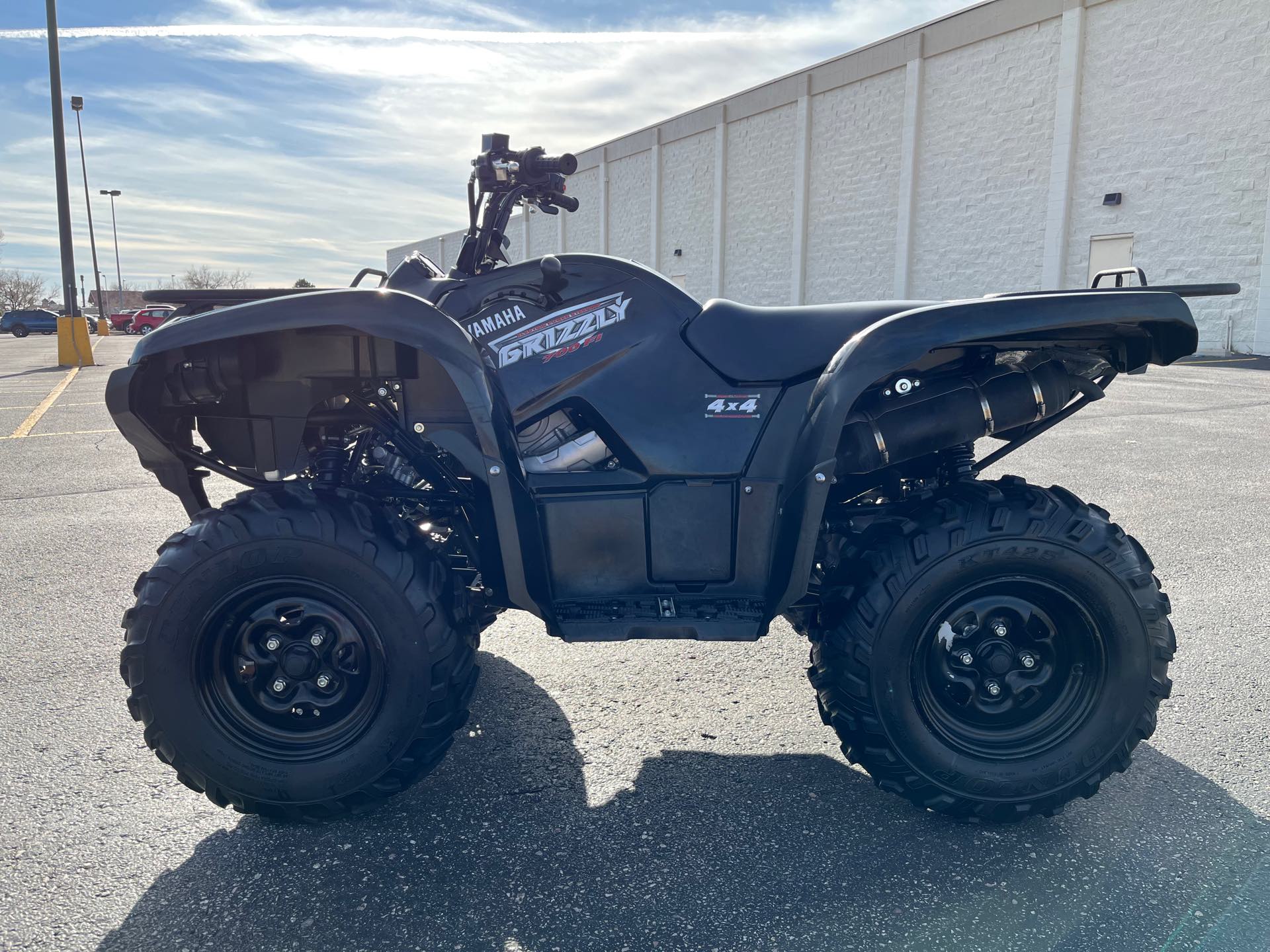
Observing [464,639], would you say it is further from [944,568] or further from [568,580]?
[944,568]

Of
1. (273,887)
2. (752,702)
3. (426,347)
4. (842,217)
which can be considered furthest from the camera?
(842,217)

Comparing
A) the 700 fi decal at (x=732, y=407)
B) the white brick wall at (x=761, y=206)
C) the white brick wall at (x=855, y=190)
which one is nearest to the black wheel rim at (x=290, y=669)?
the 700 fi decal at (x=732, y=407)

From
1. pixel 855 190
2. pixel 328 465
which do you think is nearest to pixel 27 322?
pixel 855 190

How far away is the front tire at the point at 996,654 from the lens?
2.56 meters

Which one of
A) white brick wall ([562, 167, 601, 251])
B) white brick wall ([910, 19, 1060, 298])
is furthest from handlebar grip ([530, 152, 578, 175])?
white brick wall ([562, 167, 601, 251])

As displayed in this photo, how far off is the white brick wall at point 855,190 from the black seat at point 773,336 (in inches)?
1004

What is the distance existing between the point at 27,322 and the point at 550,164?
182 feet

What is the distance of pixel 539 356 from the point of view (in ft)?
9.09

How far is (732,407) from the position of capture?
2.73 m

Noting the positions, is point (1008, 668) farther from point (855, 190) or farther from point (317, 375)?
point (855, 190)

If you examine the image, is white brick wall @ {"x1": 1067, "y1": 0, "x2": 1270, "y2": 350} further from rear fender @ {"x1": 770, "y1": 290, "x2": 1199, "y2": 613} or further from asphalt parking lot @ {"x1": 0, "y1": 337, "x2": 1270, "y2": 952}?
rear fender @ {"x1": 770, "y1": 290, "x2": 1199, "y2": 613}

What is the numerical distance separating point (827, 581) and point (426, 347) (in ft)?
4.47

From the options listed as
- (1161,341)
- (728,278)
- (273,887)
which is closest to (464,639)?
(273,887)

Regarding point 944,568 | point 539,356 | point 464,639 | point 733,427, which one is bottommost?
point 464,639
